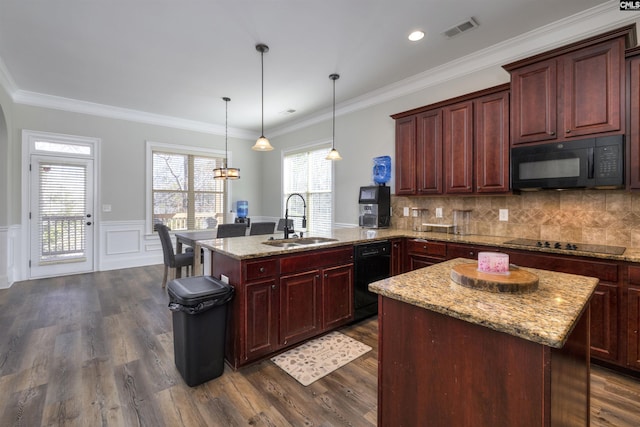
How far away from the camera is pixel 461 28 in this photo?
2.92 metres

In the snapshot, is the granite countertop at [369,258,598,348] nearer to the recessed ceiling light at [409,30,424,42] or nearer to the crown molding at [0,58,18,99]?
the recessed ceiling light at [409,30,424,42]

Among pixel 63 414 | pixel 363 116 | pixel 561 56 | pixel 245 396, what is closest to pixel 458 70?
pixel 561 56

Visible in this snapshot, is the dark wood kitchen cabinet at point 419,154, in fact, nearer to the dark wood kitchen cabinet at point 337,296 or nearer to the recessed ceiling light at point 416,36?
the recessed ceiling light at point 416,36

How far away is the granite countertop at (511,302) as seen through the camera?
911 mm

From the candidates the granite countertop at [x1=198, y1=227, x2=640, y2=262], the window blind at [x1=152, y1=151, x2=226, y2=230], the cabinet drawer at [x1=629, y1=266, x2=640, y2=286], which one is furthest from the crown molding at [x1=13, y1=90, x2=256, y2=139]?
the cabinet drawer at [x1=629, y1=266, x2=640, y2=286]

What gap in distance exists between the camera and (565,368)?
105 centimetres

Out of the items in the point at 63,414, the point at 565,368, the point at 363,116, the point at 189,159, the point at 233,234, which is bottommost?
the point at 63,414

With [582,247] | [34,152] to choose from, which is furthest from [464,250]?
[34,152]

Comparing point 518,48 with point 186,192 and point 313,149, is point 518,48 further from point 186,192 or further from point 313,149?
point 186,192

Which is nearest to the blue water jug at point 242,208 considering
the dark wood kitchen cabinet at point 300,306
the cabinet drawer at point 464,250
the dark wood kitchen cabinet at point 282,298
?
the dark wood kitchen cabinet at point 282,298

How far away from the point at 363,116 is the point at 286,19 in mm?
2224

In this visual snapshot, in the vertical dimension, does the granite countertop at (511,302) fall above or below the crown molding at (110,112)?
below

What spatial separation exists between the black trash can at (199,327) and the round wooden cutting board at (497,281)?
160 centimetres

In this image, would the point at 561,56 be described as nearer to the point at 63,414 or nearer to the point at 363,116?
the point at 363,116
